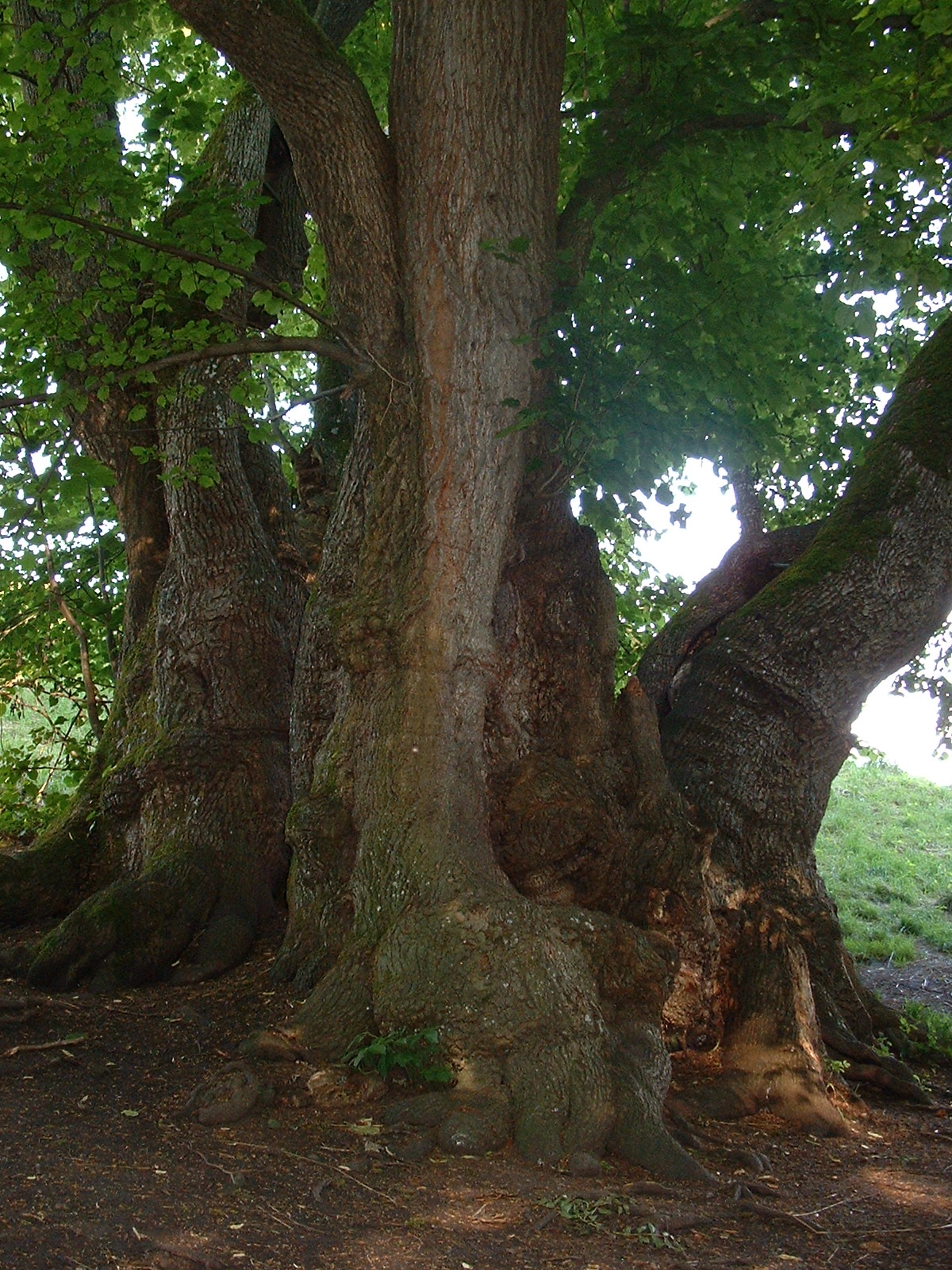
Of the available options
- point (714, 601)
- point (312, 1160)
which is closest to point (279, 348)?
point (714, 601)

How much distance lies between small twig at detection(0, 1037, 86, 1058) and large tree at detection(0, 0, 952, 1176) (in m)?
1.12

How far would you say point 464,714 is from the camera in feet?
17.2

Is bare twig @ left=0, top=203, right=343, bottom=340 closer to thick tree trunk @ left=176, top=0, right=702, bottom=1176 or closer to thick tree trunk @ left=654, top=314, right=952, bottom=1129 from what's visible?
thick tree trunk @ left=176, top=0, right=702, bottom=1176

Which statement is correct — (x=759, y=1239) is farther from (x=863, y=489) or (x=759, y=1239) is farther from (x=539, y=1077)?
(x=863, y=489)

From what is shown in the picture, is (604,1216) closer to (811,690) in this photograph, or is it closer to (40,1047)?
(40,1047)

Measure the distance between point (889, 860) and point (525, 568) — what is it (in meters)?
8.76

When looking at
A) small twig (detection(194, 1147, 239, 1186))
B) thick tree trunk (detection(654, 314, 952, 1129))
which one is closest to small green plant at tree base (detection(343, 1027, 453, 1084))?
small twig (detection(194, 1147, 239, 1186))

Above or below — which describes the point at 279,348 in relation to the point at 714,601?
above

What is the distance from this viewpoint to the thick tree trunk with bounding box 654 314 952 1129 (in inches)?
236

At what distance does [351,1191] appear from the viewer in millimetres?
3529

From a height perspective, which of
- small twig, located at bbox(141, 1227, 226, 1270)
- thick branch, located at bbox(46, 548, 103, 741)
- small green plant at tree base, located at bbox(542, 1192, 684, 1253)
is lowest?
Result: small green plant at tree base, located at bbox(542, 1192, 684, 1253)

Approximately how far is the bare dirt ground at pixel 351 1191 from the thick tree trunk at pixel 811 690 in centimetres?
113

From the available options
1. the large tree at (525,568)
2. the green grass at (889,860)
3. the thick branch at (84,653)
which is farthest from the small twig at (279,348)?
the green grass at (889,860)

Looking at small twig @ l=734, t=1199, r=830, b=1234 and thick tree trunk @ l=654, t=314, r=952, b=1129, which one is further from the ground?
thick tree trunk @ l=654, t=314, r=952, b=1129
